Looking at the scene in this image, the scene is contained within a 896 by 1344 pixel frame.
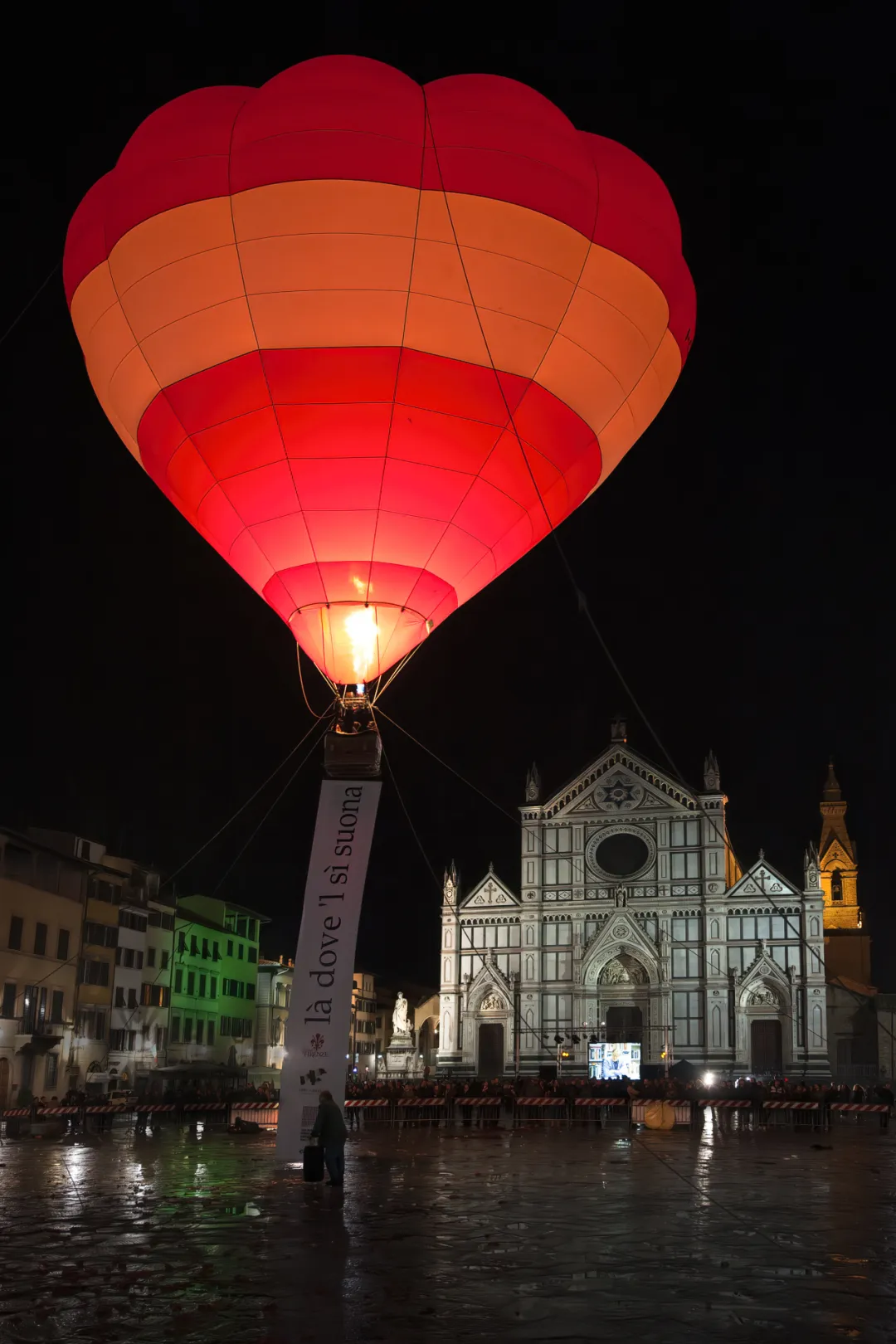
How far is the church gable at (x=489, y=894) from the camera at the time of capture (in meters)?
69.3

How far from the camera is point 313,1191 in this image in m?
14.3

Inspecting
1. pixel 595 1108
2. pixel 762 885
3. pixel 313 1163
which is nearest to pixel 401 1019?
pixel 762 885

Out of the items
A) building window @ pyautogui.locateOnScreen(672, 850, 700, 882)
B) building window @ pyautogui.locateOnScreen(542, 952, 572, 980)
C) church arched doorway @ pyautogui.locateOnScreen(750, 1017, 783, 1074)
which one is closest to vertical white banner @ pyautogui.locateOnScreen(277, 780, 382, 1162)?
church arched doorway @ pyautogui.locateOnScreen(750, 1017, 783, 1074)

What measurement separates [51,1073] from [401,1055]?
23761 mm

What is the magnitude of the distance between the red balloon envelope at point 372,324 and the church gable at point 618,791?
5106 centimetres

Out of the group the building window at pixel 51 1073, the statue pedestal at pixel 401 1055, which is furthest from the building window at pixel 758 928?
the building window at pixel 51 1073

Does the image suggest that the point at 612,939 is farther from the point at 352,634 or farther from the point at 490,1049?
the point at 352,634

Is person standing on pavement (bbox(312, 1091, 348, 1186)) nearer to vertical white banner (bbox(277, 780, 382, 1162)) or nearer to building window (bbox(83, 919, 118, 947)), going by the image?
vertical white banner (bbox(277, 780, 382, 1162))

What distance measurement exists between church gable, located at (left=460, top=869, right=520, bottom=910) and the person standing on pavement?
55.1 meters

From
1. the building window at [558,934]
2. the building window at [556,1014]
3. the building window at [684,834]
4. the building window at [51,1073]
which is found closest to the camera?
the building window at [51,1073]

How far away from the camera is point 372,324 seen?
14.3 metres

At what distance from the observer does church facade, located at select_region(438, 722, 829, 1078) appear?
62312 millimetres

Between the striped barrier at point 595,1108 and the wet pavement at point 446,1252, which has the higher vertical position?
the wet pavement at point 446,1252

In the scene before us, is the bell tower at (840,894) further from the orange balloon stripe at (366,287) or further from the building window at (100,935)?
the orange balloon stripe at (366,287)
